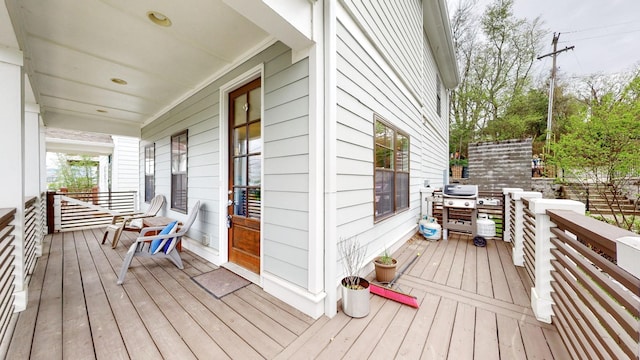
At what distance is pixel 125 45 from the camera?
258 cm

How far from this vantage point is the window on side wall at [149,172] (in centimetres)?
534

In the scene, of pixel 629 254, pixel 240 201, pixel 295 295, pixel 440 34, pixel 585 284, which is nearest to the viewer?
pixel 629 254

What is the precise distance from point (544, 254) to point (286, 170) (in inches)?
89.4

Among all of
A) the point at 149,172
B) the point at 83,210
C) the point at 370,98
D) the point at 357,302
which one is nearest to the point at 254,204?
the point at 357,302

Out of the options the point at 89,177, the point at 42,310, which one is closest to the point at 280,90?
the point at 42,310

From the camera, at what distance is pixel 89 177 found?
959 cm

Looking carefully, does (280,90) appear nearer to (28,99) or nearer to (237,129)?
(237,129)

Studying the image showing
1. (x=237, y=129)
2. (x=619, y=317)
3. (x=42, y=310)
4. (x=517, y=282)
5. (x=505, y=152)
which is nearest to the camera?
(x=619, y=317)

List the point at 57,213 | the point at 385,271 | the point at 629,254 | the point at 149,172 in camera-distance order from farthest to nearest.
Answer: the point at 149,172, the point at 57,213, the point at 385,271, the point at 629,254

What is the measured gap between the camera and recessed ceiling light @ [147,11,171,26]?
211 cm

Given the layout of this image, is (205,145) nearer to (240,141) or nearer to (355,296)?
(240,141)

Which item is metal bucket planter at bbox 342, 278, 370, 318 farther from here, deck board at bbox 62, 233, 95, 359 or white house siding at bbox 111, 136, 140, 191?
white house siding at bbox 111, 136, 140, 191

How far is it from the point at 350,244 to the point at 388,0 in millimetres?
3334

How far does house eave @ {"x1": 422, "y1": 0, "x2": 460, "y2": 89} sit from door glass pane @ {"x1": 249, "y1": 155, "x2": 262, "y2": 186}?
16.6 ft
